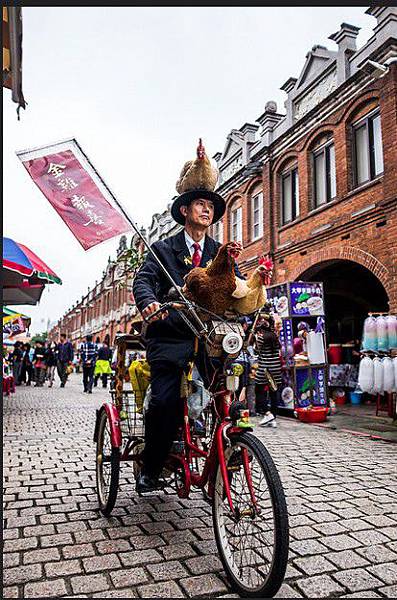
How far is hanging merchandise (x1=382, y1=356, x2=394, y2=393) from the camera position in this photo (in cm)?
864

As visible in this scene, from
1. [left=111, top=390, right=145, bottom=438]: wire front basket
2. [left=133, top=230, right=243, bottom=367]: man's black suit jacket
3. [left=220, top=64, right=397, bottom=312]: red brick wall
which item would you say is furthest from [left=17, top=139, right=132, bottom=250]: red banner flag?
[left=220, top=64, right=397, bottom=312]: red brick wall

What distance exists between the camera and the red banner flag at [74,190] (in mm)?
3008

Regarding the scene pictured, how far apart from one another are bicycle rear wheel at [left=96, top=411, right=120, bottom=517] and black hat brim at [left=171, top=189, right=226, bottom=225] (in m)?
1.64

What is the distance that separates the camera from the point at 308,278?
13.9m

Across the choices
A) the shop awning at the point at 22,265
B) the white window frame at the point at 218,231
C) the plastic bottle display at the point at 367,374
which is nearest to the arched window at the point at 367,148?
the plastic bottle display at the point at 367,374

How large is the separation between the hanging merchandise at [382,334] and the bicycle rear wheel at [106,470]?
681cm

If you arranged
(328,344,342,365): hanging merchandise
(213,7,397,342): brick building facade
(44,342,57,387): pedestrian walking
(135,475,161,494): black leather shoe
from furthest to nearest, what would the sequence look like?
(44,342,57,387): pedestrian walking
(328,344,342,365): hanging merchandise
(213,7,397,342): brick building facade
(135,475,161,494): black leather shoe

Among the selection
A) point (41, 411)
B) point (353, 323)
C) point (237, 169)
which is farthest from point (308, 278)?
point (41, 411)

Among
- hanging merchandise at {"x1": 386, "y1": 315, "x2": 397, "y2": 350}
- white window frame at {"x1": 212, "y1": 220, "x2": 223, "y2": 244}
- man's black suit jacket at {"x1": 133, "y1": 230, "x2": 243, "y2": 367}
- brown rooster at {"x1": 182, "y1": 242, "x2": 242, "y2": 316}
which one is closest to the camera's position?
brown rooster at {"x1": 182, "y1": 242, "x2": 242, "y2": 316}

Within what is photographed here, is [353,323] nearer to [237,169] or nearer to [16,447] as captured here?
[237,169]

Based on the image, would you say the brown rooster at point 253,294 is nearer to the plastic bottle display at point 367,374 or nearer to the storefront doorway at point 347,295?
the plastic bottle display at point 367,374

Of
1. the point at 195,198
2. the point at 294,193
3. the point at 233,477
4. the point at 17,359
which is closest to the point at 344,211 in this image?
the point at 294,193

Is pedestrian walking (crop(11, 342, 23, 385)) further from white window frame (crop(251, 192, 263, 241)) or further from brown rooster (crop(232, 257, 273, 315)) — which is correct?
brown rooster (crop(232, 257, 273, 315))

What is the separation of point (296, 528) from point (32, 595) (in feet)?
5.56
